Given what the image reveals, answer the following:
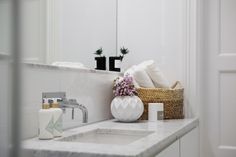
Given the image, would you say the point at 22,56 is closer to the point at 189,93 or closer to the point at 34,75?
the point at 34,75

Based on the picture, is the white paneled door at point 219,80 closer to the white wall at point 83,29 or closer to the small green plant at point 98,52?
the white wall at point 83,29

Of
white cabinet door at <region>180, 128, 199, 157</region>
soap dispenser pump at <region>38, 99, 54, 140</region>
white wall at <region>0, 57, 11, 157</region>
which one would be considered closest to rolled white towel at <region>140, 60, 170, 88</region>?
white cabinet door at <region>180, 128, 199, 157</region>

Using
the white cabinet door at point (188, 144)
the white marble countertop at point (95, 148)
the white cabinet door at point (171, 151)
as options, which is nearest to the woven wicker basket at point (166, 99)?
the white cabinet door at point (188, 144)

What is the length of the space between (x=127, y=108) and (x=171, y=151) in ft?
1.58

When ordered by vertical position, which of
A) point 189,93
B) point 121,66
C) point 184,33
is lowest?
point 189,93

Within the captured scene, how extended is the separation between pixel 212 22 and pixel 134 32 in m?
0.52

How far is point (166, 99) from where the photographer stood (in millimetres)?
1850

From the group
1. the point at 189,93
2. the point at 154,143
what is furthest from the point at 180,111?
the point at 154,143

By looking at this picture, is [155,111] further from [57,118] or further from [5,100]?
[5,100]

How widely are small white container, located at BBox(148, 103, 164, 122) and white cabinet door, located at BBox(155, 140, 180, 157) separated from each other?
1.38ft

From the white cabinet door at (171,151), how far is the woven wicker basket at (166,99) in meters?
0.51

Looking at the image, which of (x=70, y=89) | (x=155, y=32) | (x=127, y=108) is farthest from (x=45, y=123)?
(x=155, y=32)

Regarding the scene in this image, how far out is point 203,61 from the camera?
2.22 metres

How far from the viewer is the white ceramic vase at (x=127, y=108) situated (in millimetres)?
1674
